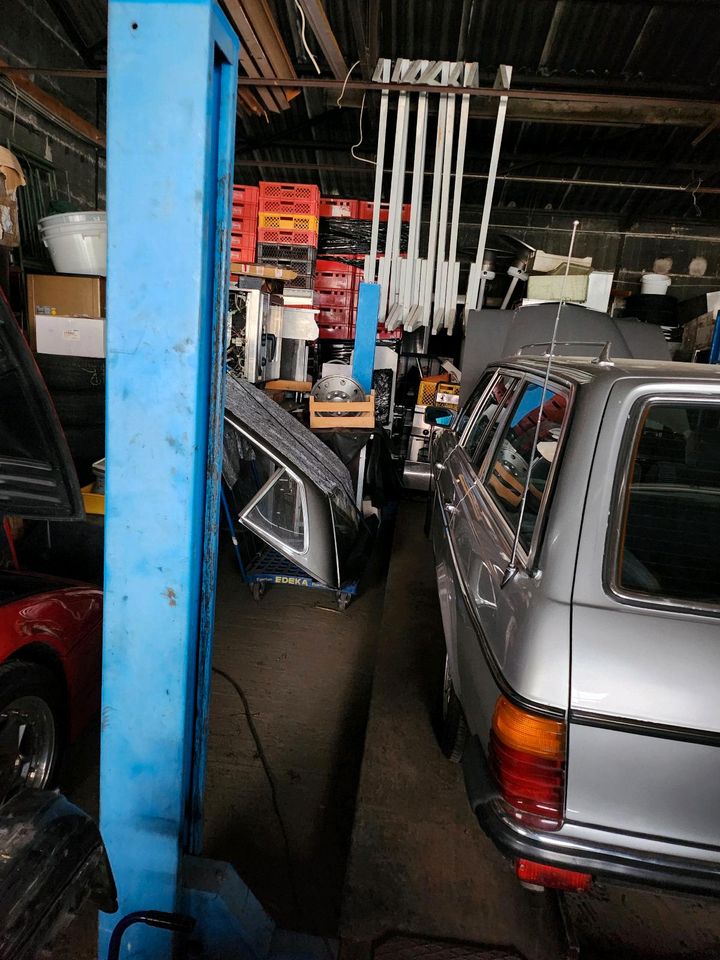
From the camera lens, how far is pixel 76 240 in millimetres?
4645

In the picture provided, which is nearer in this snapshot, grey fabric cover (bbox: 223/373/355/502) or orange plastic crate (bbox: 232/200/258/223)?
grey fabric cover (bbox: 223/373/355/502)

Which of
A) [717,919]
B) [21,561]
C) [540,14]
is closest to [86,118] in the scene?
[540,14]

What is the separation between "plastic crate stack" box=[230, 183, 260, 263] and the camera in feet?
21.1

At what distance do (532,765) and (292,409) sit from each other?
15.0 ft

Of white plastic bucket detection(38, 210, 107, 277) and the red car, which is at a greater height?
white plastic bucket detection(38, 210, 107, 277)

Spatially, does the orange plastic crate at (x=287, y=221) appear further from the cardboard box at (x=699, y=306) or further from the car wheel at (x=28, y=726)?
the car wheel at (x=28, y=726)

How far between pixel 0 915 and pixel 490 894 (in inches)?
57.6

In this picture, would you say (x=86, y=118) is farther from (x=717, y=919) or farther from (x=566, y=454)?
(x=717, y=919)

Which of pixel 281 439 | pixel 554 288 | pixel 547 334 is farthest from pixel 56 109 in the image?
pixel 554 288

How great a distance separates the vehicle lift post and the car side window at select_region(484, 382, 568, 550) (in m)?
0.87

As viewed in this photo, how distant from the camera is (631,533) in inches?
57.2

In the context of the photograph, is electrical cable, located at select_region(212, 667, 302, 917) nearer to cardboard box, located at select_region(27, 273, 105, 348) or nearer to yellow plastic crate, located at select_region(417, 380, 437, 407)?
cardboard box, located at select_region(27, 273, 105, 348)

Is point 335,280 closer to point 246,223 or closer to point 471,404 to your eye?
point 246,223

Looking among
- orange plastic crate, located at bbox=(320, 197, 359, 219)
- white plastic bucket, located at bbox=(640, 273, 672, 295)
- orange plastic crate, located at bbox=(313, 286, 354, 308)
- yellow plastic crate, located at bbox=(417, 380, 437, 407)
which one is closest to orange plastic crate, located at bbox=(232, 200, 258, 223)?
orange plastic crate, located at bbox=(320, 197, 359, 219)
